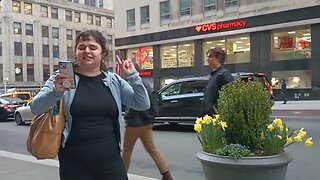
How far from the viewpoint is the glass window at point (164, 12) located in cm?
3658

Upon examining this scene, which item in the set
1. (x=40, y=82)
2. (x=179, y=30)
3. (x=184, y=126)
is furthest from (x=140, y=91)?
(x=40, y=82)

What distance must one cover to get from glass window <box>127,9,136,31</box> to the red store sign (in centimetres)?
810

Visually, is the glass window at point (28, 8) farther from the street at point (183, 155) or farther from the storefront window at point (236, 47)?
the street at point (183, 155)

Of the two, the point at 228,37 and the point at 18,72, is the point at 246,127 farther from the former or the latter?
the point at 18,72

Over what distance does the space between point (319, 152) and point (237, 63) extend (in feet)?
77.9

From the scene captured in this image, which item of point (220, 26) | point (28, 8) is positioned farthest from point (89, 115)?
point (28, 8)

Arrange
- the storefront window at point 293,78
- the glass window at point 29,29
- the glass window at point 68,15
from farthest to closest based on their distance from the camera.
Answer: the glass window at point 68,15, the glass window at point 29,29, the storefront window at point 293,78

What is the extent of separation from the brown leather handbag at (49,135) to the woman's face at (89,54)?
1.18 ft

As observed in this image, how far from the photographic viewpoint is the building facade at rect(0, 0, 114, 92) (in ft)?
197

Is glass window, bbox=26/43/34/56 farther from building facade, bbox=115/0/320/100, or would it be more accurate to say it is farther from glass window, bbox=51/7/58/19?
building facade, bbox=115/0/320/100

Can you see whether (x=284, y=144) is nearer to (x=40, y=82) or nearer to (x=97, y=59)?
(x=97, y=59)

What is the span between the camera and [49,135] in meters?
2.71

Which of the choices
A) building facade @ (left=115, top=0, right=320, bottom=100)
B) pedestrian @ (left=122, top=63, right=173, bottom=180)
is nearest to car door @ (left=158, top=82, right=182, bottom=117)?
pedestrian @ (left=122, top=63, right=173, bottom=180)

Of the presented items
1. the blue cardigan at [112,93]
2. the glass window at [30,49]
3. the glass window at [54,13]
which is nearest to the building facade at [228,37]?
the blue cardigan at [112,93]
